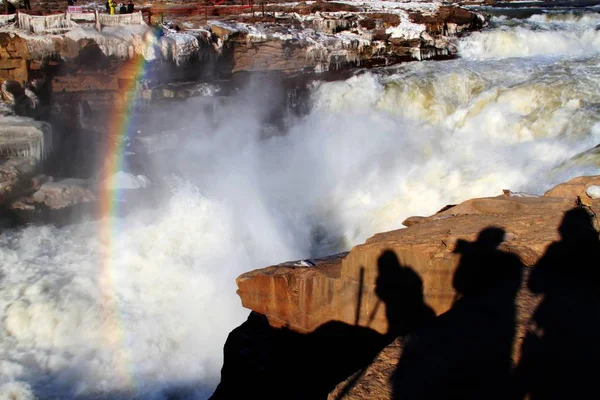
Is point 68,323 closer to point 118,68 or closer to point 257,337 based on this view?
point 257,337

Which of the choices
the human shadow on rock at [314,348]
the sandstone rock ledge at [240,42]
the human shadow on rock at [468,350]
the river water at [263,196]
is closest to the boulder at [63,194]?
the river water at [263,196]

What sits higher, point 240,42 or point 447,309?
point 240,42

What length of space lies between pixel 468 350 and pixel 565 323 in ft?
1.84

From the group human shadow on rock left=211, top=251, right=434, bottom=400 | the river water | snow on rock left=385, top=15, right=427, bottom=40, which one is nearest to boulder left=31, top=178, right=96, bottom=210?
the river water

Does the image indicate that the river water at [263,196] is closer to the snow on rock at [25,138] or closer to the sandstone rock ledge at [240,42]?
the sandstone rock ledge at [240,42]

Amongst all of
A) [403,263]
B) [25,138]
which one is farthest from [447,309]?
[25,138]

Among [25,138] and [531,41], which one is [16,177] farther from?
[531,41]

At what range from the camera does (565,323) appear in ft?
8.46

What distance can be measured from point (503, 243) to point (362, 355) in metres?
1.38

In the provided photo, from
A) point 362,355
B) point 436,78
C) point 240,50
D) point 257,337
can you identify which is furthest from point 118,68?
point 362,355

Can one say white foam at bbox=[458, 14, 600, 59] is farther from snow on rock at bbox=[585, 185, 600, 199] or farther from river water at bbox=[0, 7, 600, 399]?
snow on rock at bbox=[585, 185, 600, 199]

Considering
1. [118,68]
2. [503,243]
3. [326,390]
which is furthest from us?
[118,68]

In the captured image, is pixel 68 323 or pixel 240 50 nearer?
pixel 68 323

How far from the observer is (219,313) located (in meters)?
7.54
